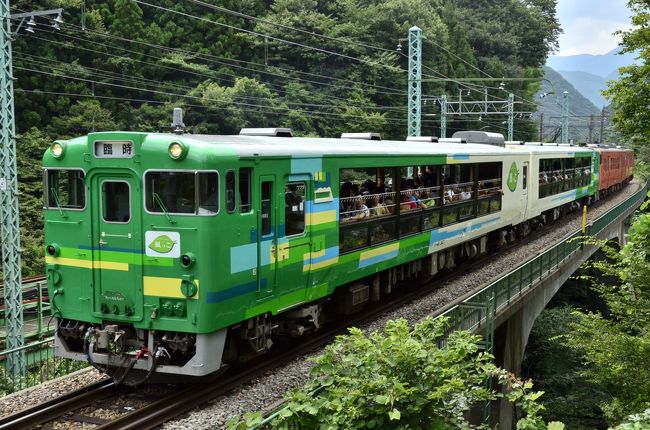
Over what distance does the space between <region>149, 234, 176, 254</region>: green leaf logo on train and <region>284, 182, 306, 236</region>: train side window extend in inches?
66.1

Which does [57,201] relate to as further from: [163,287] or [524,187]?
[524,187]

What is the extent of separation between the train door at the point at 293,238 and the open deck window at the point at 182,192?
130 centimetres

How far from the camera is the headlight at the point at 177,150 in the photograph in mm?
7637

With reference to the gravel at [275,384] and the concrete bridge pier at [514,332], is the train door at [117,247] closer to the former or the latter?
the gravel at [275,384]

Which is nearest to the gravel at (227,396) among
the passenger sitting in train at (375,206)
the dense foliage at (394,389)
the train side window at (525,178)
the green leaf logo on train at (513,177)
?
the passenger sitting in train at (375,206)

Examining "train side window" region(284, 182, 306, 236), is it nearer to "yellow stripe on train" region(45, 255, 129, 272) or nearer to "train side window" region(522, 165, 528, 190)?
"yellow stripe on train" region(45, 255, 129, 272)

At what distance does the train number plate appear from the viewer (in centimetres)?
797

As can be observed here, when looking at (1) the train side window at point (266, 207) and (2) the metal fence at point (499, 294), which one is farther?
(2) the metal fence at point (499, 294)

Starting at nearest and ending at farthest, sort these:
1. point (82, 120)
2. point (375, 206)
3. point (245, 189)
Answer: point (245, 189) → point (375, 206) → point (82, 120)

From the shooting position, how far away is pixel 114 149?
8.05 m

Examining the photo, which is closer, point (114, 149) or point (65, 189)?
point (114, 149)

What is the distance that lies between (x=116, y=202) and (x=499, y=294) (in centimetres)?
749

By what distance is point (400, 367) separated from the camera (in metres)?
5.80

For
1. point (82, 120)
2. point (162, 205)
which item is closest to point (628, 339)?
point (162, 205)
